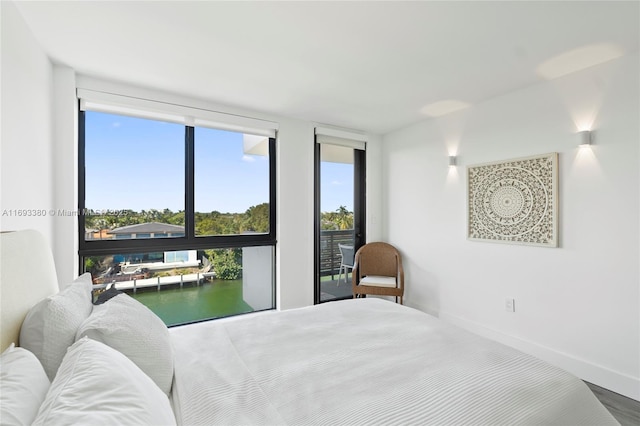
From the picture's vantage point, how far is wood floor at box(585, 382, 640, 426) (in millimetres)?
1979

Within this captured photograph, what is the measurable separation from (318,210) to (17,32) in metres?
3.05

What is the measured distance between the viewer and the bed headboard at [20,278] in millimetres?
1031

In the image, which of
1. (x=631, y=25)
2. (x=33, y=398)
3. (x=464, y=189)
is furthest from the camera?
(x=464, y=189)

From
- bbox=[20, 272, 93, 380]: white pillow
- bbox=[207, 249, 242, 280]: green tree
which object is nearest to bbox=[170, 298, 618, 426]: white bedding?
bbox=[20, 272, 93, 380]: white pillow

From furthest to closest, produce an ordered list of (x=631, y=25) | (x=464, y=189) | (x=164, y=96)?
(x=464, y=189), (x=164, y=96), (x=631, y=25)

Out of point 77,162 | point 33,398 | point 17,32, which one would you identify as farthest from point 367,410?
point 77,162

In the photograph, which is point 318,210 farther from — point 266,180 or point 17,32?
point 17,32

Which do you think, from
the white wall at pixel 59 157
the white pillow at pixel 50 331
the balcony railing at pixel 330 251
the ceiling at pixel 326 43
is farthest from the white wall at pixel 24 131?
the balcony railing at pixel 330 251

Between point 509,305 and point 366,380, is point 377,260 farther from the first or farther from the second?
point 366,380

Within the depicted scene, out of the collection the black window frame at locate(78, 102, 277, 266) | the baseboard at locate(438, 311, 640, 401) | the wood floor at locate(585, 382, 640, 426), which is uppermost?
the black window frame at locate(78, 102, 277, 266)

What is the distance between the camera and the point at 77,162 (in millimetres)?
2717

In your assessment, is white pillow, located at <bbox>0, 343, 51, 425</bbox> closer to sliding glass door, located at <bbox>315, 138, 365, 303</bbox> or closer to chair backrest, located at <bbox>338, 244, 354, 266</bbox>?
sliding glass door, located at <bbox>315, 138, 365, 303</bbox>

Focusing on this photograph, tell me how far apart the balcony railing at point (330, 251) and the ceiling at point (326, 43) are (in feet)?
6.30

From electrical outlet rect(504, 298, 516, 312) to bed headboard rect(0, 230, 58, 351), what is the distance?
11.5 feet
